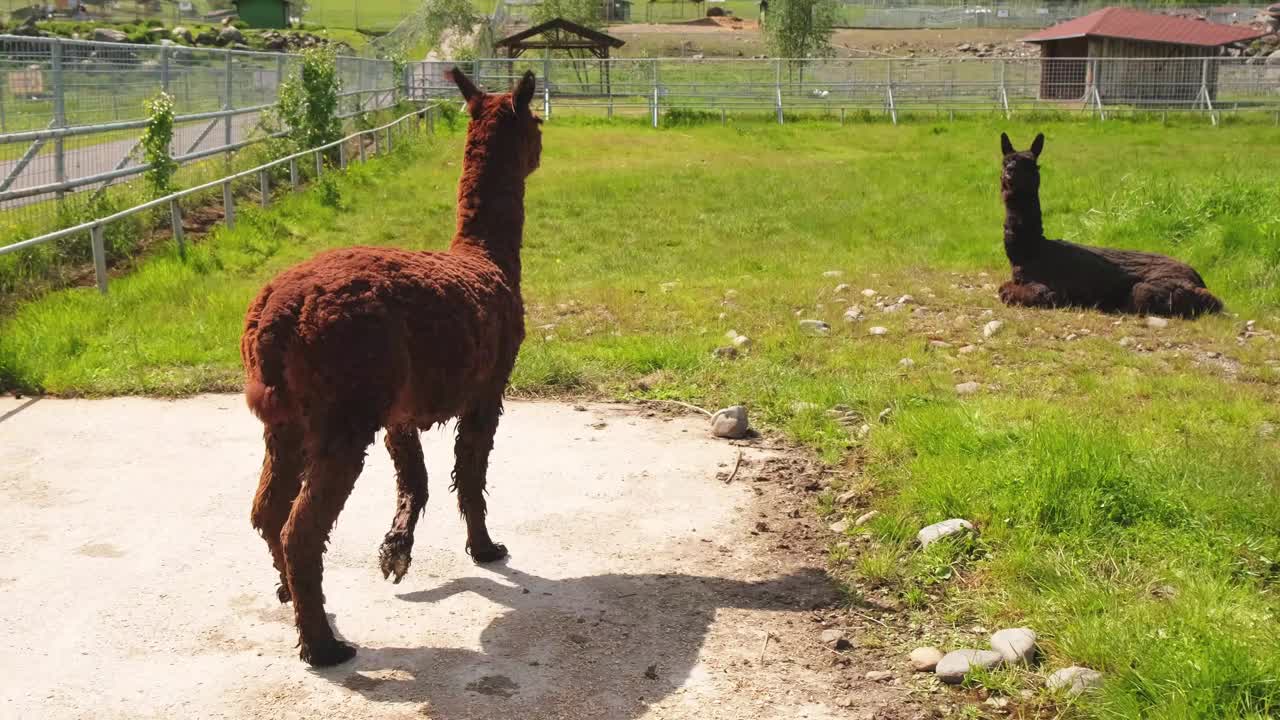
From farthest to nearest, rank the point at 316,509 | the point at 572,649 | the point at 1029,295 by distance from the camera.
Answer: the point at 1029,295, the point at 572,649, the point at 316,509

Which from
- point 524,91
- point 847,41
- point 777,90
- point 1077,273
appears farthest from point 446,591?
point 847,41

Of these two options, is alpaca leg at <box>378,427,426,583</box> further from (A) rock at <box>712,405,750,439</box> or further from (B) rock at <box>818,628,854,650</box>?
(A) rock at <box>712,405,750,439</box>

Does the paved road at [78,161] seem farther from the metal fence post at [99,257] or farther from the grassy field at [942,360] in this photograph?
the metal fence post at [99,257]

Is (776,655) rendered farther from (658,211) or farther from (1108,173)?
(1108,173)

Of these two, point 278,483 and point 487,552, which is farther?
point 487,552

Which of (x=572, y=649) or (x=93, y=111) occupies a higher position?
(x=93, y=111)

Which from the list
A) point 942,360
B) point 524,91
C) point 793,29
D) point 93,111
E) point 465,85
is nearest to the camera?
point 524,91

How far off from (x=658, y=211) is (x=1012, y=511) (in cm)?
1348

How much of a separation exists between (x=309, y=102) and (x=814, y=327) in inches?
568

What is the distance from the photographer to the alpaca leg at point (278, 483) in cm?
484

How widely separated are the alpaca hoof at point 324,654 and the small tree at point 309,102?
1868 centimetres

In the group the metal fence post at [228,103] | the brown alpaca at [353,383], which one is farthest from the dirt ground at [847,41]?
the brown alpaca at [353,383]

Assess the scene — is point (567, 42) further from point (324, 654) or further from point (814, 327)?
point (324, 654)

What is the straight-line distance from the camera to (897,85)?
43.1 metres
